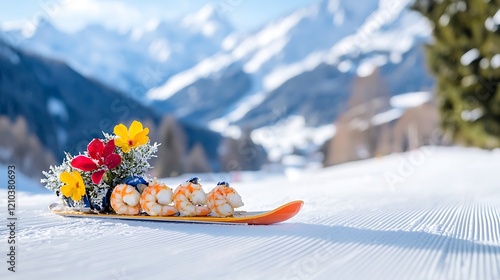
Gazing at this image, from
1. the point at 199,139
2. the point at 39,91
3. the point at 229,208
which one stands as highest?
the point at 39,91

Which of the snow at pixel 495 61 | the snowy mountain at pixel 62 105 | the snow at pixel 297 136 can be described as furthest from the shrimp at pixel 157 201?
the snow at pixel 297 136

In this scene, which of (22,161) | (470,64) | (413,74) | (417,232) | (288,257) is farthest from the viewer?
(413,74)

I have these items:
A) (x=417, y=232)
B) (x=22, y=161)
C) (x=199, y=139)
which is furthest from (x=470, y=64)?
(x=199, y=139)

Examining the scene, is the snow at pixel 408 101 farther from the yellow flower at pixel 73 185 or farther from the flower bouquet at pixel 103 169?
the yellow flower at pixel 73 185

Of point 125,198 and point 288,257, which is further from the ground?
point 125,198

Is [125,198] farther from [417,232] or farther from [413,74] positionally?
[413,74]

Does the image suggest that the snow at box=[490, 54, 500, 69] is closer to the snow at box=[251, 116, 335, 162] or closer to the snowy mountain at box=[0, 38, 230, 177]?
the snowy mountain at box=[0, 38, 230, 177]

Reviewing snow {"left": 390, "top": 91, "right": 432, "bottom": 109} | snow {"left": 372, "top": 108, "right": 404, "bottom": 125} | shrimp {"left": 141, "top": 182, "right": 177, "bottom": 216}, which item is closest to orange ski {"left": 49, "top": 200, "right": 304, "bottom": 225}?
shrimp {"left": 141, "top": 182, "right": 177, "bottom": 216}

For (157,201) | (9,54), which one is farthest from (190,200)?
(9,54)
